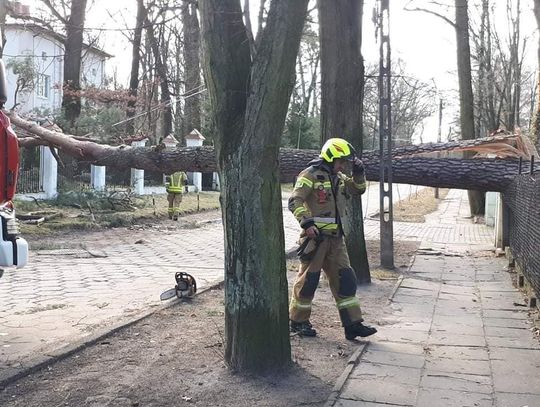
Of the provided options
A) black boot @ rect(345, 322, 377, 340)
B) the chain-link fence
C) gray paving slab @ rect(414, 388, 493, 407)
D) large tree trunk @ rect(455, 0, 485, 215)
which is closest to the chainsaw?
black boot @ rect(345, 322, 377, 340)

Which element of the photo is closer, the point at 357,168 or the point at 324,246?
the point at 324,246

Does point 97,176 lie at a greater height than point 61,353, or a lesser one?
greater

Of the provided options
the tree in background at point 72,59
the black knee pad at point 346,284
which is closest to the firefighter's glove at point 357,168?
the black knee pad at point 346,284

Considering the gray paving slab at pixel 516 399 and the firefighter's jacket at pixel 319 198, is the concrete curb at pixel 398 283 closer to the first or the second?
the firefighter's jacket at pixel 319 198

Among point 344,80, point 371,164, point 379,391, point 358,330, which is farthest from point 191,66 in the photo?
point 379,391

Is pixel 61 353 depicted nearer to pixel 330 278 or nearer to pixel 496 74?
pixel 330 278

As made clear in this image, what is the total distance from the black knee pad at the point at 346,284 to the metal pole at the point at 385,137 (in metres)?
4.81

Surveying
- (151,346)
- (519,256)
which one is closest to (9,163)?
(151,346)

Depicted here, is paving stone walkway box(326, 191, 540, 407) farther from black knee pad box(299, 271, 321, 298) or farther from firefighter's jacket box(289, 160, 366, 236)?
firefighter's jacket box(289, 160, 366, 236)

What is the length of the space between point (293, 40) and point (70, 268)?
7.68m

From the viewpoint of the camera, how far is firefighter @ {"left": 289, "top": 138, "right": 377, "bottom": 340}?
21.3 ft

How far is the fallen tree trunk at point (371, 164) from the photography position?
12.3 meters

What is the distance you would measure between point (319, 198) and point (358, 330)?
1.26 m

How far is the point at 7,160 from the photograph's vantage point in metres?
4.85
